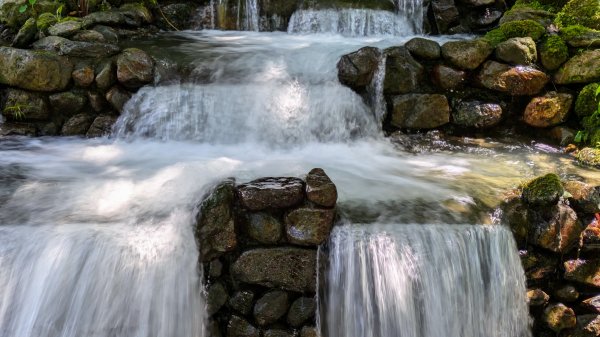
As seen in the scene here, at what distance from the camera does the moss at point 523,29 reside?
250 inches

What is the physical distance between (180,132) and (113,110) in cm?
97

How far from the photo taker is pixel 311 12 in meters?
8.53

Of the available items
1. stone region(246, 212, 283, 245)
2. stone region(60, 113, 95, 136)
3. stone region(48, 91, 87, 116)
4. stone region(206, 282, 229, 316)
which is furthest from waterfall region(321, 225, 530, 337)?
stone region(48, 91, 87, 116)

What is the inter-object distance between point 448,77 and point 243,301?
161 inches

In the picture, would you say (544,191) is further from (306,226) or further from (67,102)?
(67,102)

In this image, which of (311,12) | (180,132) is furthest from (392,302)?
(311,12)

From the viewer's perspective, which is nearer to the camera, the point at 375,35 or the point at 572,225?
the point at 572,225

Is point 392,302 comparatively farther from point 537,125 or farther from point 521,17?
point 521,17

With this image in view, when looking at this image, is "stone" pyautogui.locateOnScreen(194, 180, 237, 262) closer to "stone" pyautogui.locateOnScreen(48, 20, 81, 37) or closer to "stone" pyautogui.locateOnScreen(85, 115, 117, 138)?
"stone" pyautogui.locateOnScreen(85, 115, 117, 138)

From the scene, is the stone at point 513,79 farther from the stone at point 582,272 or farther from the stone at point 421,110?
the stone at point 582,272

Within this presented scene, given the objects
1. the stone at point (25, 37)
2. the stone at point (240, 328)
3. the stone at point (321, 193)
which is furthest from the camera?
the stone at point (25, 37)

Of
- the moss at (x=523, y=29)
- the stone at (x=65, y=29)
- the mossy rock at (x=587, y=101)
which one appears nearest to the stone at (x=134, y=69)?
the stone at (x=65, y=29)

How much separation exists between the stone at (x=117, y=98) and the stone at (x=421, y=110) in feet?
11.2

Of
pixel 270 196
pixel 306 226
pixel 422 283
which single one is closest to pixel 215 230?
pixel 270 196
